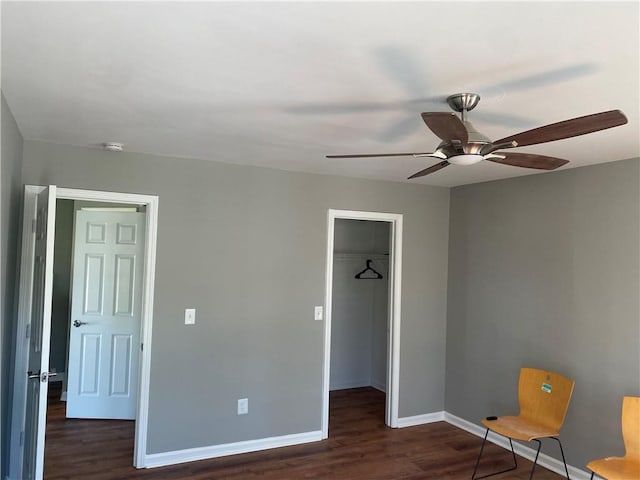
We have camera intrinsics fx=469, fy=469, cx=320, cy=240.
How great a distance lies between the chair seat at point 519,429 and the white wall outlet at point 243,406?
186 centimetres

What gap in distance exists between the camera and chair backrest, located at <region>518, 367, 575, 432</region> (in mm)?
3322

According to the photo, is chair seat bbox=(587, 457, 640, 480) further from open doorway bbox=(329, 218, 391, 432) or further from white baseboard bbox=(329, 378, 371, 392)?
white baseboard bbox=(329, 378, 371, 392)

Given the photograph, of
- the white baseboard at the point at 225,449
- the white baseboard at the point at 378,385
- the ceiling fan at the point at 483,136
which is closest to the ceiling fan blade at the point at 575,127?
the ceiling fan at the point at 483,136

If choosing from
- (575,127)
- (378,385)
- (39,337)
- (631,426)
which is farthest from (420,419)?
(575,127)

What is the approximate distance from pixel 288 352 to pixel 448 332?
5.68 feet

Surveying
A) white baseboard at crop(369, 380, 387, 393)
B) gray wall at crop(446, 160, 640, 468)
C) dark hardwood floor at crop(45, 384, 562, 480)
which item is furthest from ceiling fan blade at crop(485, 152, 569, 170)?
white baseboard at crop(369, 380, 387, 393)

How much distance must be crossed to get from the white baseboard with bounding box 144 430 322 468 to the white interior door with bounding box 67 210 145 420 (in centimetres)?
105

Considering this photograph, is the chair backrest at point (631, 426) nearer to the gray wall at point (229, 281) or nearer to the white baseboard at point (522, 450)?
the white baseboard at point (522, 450)

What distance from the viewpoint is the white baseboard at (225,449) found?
11.6 feet

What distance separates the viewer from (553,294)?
12.3 feet

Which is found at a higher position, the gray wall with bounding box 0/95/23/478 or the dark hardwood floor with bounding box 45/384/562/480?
the gray wall with bounding box 0/95/23/478

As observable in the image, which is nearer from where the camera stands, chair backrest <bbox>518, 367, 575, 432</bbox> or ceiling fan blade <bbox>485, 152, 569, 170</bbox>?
ceiling fan blade <bbox>485, 152, 569, 170</bbox>

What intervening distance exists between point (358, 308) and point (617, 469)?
3437 mm

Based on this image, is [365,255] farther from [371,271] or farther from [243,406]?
[243,406]
